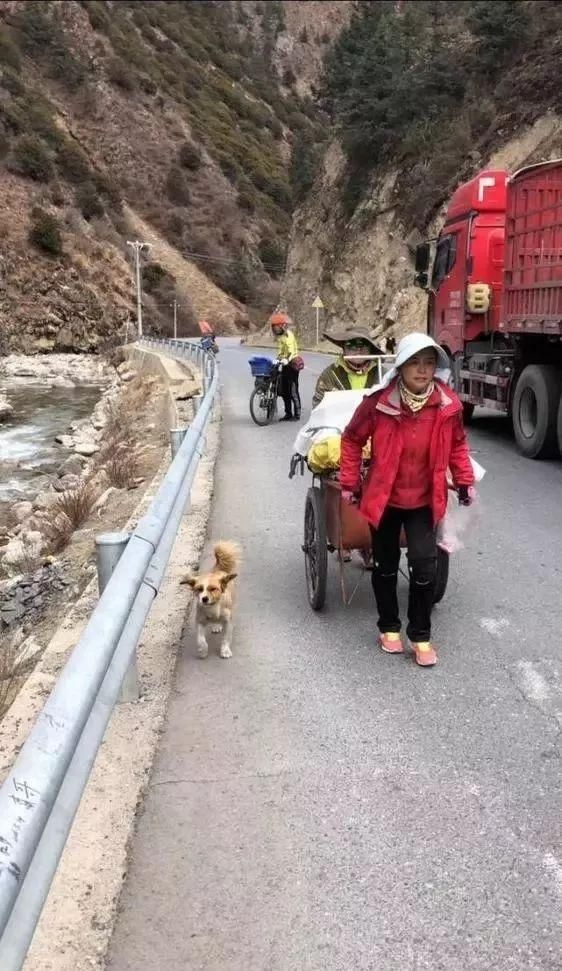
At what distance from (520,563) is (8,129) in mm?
68760

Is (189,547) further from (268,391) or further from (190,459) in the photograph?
(268,391)

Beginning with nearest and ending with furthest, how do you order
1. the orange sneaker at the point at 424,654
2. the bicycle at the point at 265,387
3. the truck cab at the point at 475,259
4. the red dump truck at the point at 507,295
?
1. the orange sneaker at the point at 424,654
2. the red dump truck at the point at 507,295
3. the truck cab at the point at 475,259
4. the bicycle at the point at 265,387

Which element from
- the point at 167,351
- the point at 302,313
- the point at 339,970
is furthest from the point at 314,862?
the point at 302,313

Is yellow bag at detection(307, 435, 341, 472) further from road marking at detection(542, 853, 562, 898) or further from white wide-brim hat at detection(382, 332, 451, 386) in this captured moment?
road marking at detection(542, 853, 562, 898)

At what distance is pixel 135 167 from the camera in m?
83.2

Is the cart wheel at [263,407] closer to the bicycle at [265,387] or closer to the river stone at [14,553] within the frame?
the bicycle at [265,387]

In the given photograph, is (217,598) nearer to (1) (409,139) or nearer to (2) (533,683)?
(2) (533,683)

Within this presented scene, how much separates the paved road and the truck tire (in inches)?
200

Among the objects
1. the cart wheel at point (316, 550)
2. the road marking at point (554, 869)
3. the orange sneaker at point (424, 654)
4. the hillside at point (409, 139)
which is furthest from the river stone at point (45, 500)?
the hillside at point (409, 139)

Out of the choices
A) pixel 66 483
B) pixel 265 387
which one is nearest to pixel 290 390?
pixel 265 387

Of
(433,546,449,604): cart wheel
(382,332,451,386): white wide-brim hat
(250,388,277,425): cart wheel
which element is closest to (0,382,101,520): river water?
(250,388,277,425): cart wheel

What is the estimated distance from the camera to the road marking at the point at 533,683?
13.6ft

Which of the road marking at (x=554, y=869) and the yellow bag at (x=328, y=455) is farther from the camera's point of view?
the yellow bag at (x=328, y=455)

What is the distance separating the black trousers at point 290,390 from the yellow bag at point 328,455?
9311mm
